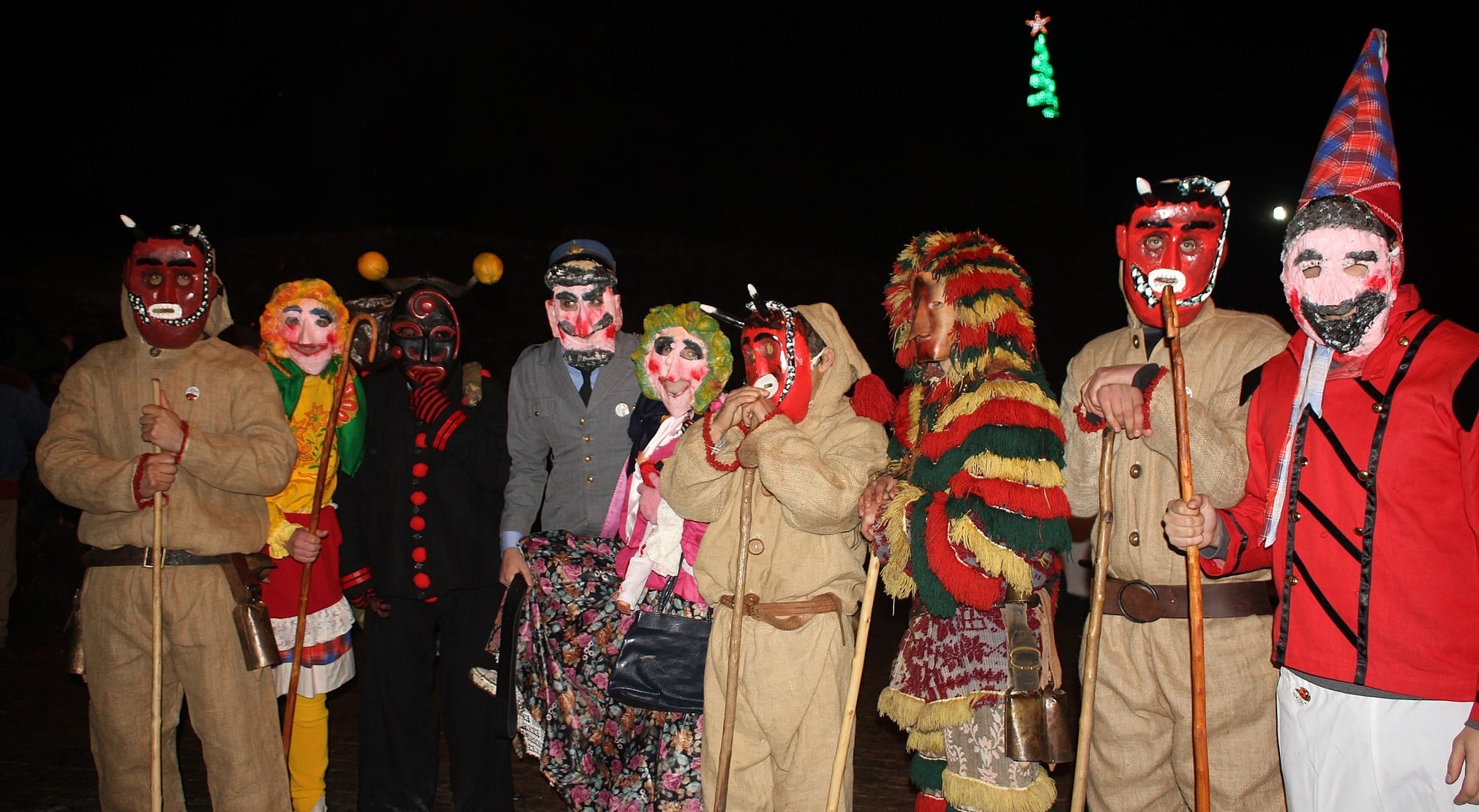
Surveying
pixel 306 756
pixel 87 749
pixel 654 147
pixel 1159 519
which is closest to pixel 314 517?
pixel 306 756

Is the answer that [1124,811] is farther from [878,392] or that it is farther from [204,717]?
[204,717]

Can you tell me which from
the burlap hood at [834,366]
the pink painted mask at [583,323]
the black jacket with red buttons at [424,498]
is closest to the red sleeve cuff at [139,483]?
the black jacket with red buttons at [424,498]

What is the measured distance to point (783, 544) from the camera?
11.9 feet

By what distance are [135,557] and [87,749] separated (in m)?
2.44

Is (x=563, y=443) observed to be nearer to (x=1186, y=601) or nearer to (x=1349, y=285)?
(x=1186, y=601)

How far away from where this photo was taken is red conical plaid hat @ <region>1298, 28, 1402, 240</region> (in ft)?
8.82

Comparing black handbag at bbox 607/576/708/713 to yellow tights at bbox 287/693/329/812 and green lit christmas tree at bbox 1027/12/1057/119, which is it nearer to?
yellow tights at bbox 287/693/329/812

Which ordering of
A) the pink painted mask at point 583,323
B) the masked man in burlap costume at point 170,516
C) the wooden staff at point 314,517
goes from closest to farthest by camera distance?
the masked man in burlap costume at point 170,516 → the wooden staff at point 314,517 → the pink painted mask at point 583,323

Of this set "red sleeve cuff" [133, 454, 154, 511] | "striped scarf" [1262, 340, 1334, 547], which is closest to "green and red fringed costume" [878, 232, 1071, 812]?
"striped scarf" [1262, 340, 1334, 547]

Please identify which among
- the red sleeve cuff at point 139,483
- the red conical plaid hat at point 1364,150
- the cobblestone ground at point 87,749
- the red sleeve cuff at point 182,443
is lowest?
the cobblestone ground at point 87,749

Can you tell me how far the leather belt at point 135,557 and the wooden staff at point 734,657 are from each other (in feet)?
6.85

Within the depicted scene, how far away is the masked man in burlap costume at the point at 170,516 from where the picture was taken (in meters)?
3.88

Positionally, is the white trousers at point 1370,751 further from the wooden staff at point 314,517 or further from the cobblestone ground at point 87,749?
the wooden staff at point 314,517

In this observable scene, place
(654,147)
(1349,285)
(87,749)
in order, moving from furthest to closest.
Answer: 1. (654,147)
2. (87,749)
3. (1349,285)
